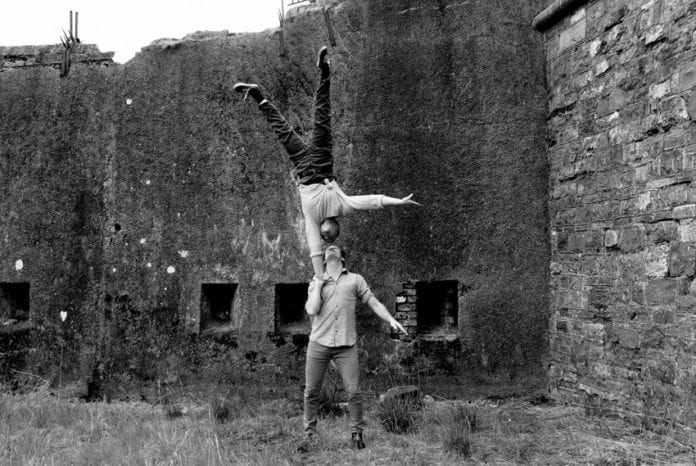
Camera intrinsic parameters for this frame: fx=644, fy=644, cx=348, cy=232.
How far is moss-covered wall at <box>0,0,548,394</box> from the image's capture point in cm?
567

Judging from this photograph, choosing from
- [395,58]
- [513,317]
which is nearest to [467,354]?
[513,317]

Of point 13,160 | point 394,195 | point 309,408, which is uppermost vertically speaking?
point 13,160

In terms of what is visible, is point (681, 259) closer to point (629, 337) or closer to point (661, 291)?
point (661, 291)

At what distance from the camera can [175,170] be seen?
6055 mm

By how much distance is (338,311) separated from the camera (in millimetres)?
4523

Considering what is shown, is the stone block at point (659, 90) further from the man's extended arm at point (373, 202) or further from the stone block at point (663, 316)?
the man's extended arm at point (373, 202)

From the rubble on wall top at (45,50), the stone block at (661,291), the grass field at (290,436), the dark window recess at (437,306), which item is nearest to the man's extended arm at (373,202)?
the dark window recess at (437,306)

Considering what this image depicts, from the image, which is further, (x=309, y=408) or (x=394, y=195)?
(x=394, y=195)

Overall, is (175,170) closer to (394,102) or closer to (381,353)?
(394,102)

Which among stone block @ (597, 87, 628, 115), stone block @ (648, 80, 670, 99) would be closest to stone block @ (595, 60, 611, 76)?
stone block @ (597, 87, 628, 115)

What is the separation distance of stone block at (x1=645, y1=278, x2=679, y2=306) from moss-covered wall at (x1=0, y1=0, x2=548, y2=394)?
1.12 meters

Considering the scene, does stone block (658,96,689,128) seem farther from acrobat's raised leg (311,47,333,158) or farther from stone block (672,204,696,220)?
Answer: acrobat's raised leg (311,47,333,158)

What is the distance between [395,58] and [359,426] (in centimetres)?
326

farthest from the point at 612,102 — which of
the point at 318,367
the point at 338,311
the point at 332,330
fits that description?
the point at 318,367
